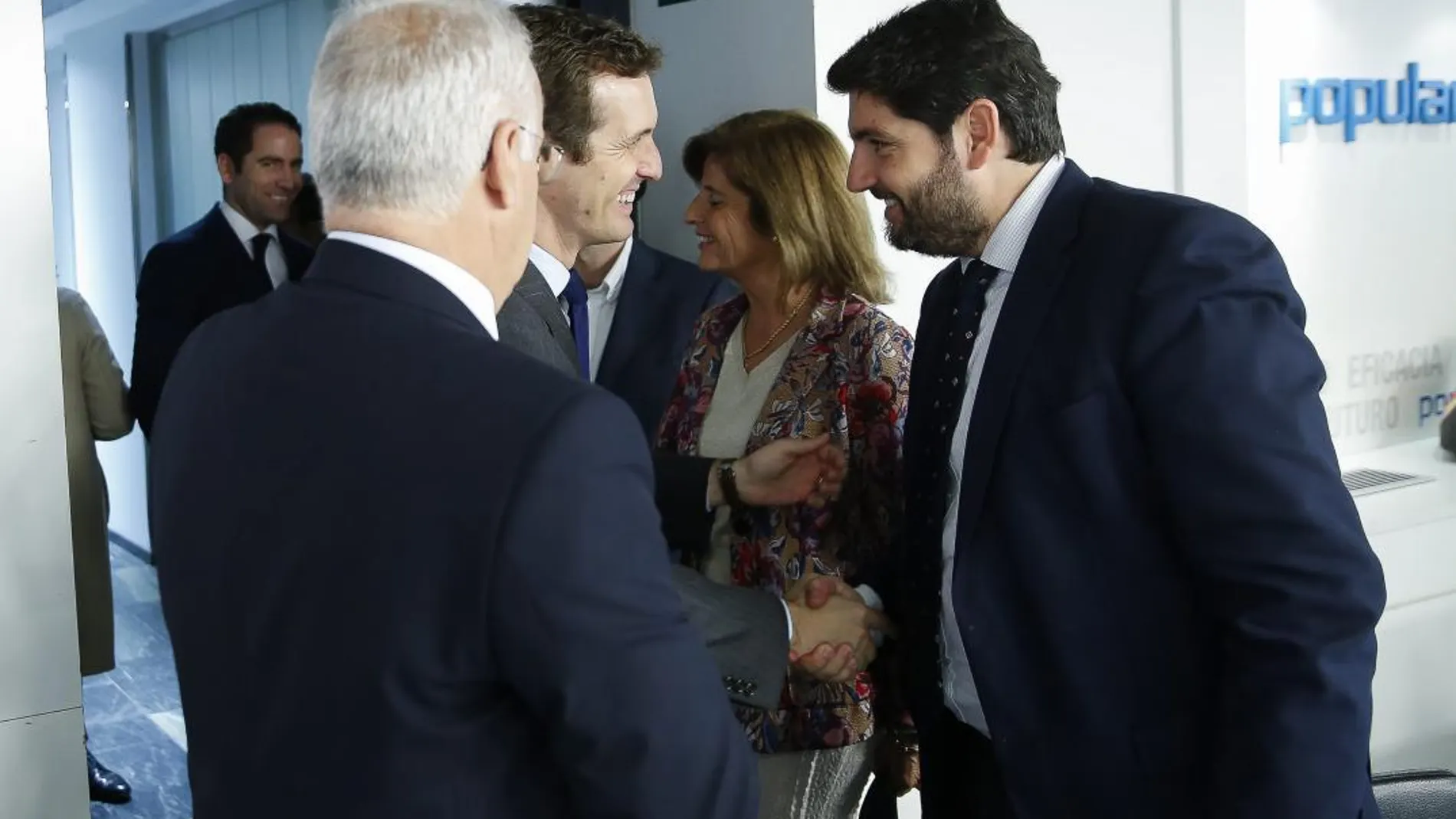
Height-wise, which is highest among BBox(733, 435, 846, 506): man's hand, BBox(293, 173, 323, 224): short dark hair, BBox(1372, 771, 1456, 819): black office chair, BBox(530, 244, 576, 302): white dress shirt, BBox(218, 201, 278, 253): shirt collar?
BBox(293, 173, 323, 224): short dark hair

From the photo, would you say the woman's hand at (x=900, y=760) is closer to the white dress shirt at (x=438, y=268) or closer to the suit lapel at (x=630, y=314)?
the suit lapel at (x=630, y=314)

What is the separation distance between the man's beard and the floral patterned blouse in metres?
0.48

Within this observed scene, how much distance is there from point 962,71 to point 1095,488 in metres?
0.69

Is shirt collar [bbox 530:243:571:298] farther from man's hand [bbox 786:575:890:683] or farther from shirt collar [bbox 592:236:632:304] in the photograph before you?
shirt collar [bbox 592:236:632:304]

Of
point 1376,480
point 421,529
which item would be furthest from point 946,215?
point 1376,480

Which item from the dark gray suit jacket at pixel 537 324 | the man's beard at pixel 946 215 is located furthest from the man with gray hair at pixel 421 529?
the man's beard at pixel 946 215

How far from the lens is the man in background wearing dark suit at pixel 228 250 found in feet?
11.1

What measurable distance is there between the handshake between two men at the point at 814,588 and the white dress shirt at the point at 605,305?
95 centimetres

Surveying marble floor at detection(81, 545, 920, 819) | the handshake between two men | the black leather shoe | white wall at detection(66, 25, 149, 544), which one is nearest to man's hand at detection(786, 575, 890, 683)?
the handshake between two men

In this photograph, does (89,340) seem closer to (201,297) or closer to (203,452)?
(201,297)

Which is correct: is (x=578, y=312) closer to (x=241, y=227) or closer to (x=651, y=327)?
(x=651, y=327)

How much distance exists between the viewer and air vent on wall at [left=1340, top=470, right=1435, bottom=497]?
500cm

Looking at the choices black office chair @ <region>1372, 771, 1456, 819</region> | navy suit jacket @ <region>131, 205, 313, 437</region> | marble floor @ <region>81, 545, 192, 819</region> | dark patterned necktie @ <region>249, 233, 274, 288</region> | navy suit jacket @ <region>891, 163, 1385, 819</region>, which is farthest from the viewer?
dark patterned necktie @ <region>249, 233, 274, 288</region>

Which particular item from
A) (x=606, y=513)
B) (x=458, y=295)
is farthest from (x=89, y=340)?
(x=606, y=513)
